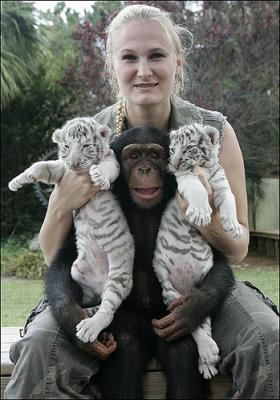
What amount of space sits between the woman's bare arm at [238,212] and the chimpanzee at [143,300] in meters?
0.08

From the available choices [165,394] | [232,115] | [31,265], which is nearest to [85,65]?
[232,115]

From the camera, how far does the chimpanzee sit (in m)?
2.50

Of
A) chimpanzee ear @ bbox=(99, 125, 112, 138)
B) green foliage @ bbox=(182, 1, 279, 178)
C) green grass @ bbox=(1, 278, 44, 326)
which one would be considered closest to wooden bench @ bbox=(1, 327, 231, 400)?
chimpanzee ear @ bbox=(99, 125, 112, 138)

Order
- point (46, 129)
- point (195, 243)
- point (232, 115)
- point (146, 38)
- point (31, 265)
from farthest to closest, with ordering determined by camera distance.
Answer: point (46, 129) → point (232, 115) → point (31, 265) → point (146, 38) → point (195, 243)

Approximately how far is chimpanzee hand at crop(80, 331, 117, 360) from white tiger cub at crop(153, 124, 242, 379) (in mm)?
282

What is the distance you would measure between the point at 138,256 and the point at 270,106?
9.98 meters

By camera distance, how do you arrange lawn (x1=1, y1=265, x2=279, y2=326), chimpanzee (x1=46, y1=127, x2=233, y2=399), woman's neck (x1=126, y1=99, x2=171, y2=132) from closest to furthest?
chimpanzee (x1=46, y1=127, x2=233, y2=399)
woman's neck (x1=126, y1=99, x2=171, y2=132)
lawn (x1=1, y1=265, x2=279, y2=326)

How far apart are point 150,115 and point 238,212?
599mm

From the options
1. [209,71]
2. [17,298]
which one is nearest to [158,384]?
[17,298]

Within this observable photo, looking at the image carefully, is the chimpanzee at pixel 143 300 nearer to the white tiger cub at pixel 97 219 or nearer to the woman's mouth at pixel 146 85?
the white tiger cub at pixel 97 219

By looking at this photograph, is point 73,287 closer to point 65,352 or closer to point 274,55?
point 65,352

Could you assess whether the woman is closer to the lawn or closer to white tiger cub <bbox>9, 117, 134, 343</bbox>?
white tiger cub <bbox>9, 117, 134, 343</bbox>

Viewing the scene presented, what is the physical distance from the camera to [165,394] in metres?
2.59

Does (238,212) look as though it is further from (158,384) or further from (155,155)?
(158,384)
